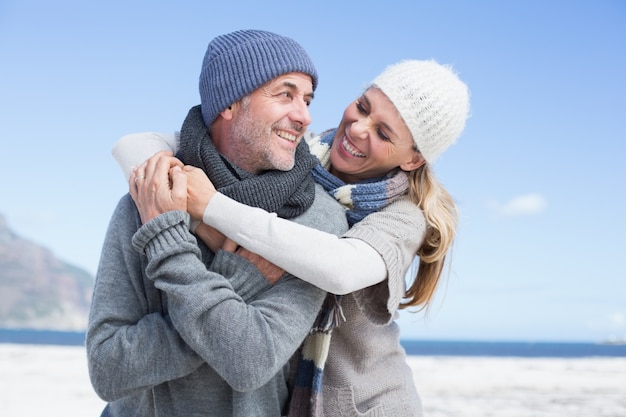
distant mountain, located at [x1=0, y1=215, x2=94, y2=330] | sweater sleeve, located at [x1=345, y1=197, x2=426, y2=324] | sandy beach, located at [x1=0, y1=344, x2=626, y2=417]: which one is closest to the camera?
sweater sleeve, located at [x1=345, y1=197, x2=426, y2=324]

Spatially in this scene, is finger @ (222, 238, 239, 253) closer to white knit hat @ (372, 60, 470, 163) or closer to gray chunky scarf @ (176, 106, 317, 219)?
gray chunky scarf @ (176, 106, 317, 219)

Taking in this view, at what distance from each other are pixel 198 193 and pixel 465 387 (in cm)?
763

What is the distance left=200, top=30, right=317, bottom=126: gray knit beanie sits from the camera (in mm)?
2385

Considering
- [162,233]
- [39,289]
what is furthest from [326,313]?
[39,289]

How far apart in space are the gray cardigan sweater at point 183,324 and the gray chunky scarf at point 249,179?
0.23 metres

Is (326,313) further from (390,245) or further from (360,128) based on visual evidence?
(360,128)

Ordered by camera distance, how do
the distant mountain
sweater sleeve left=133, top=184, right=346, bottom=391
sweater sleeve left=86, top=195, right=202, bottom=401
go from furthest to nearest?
the distant mountain, sweater sleeve left=86, top=195, right=202, bottom=401, sweater sleeve left=133, top=184, right=346, bottom=391

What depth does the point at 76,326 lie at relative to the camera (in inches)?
3314

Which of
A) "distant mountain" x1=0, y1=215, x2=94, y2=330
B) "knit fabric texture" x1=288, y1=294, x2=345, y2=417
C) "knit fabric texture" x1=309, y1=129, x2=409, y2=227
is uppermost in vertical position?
"knit fabric texture" x1=309, y1=129, x2=409, y2=227

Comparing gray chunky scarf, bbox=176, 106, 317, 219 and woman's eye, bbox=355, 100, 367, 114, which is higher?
woman's eye, bbox=355, 100, 367, 114

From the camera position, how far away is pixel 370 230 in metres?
2.38

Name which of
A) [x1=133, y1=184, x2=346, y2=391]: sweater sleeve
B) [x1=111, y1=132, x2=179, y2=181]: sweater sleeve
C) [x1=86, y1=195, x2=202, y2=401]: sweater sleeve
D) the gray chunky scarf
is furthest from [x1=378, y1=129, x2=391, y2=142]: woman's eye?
[x1=86, y1=195, x2=202, y2=401]: sweater sleeve

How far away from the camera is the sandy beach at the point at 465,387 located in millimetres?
7195

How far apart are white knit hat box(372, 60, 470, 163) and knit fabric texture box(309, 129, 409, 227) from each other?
0.19 meters
